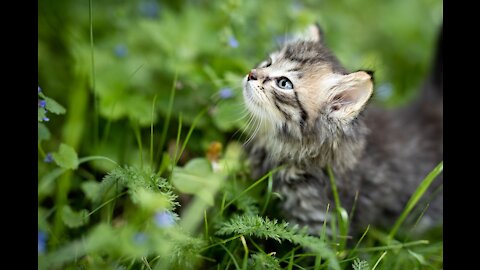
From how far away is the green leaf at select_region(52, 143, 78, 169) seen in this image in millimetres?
2658

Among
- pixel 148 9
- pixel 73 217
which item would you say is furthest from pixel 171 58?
pixel 73 217

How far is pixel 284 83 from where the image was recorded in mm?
2809

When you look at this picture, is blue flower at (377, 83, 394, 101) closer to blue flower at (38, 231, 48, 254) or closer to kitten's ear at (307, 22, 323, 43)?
kitten's ear at (307, 22, 323, 43)

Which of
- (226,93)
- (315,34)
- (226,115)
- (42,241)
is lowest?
(42,241)

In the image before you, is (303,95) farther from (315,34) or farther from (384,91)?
(384,91)

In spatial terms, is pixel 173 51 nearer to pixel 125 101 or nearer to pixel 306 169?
pixel 125 101

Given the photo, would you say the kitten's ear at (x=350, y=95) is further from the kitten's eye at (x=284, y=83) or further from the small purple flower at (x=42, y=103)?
the small purple flower at (x=42, y=103)

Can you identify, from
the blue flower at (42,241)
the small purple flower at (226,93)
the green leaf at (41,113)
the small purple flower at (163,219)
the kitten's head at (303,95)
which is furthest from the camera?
the small purple flower at (226,93)

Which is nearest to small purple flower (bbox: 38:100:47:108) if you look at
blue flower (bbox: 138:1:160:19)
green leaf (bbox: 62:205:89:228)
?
green leaf (bbox: 62:205:89:228)

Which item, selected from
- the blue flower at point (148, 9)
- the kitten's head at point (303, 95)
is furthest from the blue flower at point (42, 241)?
the blue flower at point (148, 9)

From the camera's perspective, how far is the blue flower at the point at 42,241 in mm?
2438

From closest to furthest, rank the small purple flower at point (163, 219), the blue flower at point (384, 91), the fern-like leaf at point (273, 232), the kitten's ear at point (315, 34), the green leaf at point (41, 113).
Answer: the small purple flower at point (163, 219) < the fern-like leaf at point (273, 232) < the green leaf at point (41, 113) < the kitten's ear at point (315, 34) < the blue flower at point (384, 91)

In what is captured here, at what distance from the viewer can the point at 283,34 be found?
4.09 metres

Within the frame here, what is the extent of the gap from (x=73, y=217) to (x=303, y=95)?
1.39 meters
